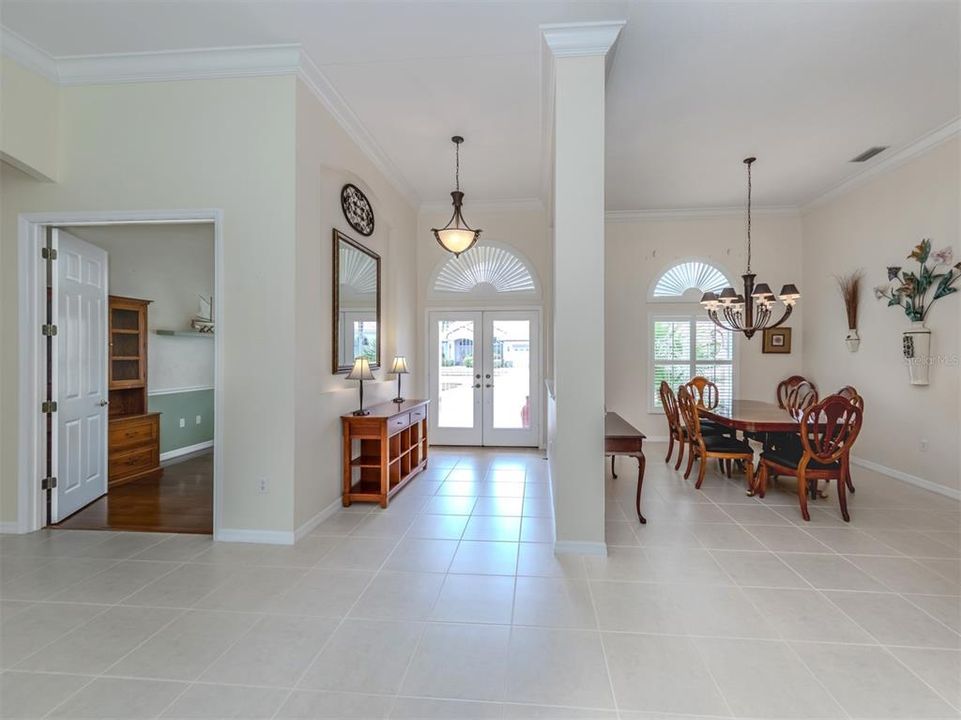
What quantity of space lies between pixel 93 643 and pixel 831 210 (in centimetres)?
777

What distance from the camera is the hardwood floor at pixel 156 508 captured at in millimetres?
3348

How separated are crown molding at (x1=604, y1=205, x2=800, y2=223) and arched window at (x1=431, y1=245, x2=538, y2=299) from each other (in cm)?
157

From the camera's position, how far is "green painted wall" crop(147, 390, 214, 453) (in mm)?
5410

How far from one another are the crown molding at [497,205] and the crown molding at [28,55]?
381cm

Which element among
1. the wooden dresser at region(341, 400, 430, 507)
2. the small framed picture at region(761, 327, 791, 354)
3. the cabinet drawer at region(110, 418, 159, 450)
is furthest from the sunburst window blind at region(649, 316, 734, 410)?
the cabinet drawer at region(110, 418, 159, 450)

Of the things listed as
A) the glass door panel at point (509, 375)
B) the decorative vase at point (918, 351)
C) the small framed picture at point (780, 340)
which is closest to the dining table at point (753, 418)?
the decorative vase at point (918, 351)

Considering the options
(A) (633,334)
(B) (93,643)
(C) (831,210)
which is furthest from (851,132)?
(B) (93,643)

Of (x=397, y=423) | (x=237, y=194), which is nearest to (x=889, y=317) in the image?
(x=397, y=423)

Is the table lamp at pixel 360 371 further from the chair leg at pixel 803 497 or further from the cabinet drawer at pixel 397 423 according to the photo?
the chair leg at pixel 803 497

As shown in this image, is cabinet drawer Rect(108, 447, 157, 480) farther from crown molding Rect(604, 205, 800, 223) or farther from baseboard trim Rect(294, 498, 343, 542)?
crown molding Rect(604, 205, 800, 223)

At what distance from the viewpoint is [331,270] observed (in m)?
3.68

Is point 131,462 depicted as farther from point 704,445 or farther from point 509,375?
point 704,445

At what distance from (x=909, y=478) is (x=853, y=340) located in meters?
1.58

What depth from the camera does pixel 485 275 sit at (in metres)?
6.36
